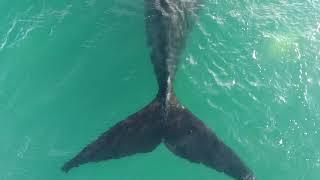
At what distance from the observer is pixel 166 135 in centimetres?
1242

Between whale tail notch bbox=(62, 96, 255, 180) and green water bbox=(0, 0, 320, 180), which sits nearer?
whale tail notch bbox=(62, 96, 255, 180)

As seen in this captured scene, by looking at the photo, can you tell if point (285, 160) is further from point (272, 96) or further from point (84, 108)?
point (84, 108)

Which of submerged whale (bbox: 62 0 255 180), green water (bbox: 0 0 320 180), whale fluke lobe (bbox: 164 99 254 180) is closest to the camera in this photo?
whale fluke lobe (bbox: 164 99 254 180)

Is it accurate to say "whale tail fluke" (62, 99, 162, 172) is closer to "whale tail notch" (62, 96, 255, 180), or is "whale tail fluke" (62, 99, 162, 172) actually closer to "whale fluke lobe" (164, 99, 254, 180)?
"whale tail notch" (62, 96, 255, 180)

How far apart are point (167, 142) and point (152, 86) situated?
272 cm

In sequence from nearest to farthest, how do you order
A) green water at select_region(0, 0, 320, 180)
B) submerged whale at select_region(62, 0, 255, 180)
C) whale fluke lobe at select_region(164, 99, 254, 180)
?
whale fluke lobe at select_region(164, 99, 254, 180)
submerged whale at select_region(62, 0, 255, 180)
green water at select_region(0, 0, 320, 180)

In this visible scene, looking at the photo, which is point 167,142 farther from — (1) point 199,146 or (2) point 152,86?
(2) point 152,86

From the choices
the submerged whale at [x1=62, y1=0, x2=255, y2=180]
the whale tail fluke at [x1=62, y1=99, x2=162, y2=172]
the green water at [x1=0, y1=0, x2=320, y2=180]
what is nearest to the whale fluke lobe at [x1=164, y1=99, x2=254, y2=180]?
the submerged whale at [x1=62, y1=0, x2=255, y2=180]

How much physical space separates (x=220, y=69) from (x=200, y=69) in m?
0.57

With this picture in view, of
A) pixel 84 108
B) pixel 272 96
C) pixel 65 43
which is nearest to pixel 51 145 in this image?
pixel 84 108

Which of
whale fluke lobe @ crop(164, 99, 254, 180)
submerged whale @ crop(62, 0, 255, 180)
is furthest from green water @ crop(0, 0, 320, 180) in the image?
whale fluke lobe @ crop(164, 99, 254, 180)

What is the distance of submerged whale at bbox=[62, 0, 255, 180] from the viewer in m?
12.0

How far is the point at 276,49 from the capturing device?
15.2m

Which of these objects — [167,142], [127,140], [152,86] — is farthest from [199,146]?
[152,86]
